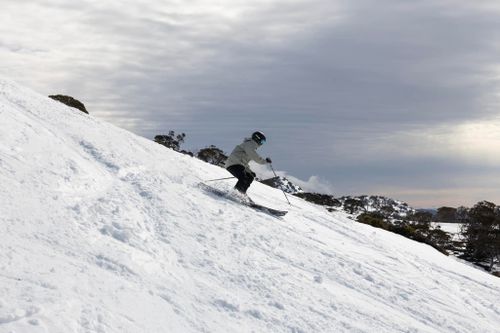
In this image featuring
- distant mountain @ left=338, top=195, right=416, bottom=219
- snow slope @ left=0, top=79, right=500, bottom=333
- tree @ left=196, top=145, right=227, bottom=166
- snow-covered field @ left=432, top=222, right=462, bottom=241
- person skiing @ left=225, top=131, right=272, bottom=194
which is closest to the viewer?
snow slope @ left=0, top=79, right=500, bottom=333

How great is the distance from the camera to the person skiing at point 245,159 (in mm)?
13945

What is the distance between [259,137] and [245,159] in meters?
0.81

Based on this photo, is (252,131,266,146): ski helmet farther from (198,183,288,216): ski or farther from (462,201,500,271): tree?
(462,201,500,271): tree

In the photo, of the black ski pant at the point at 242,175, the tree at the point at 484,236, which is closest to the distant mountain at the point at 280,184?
the black ski pant at the point at 242,175

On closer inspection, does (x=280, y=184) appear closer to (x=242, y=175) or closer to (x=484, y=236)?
(x=242, y=175)

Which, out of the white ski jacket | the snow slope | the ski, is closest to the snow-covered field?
the snow slope

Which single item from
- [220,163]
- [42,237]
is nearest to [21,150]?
[42,237]

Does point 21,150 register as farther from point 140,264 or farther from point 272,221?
point 272,221

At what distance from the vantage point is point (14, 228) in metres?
7.25

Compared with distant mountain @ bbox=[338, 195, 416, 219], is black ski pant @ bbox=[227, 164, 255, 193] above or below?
below

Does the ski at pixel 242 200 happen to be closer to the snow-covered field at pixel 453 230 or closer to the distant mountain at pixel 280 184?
the distant mountain at pixel 280 184

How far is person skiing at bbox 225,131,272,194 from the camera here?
1395 centimetres

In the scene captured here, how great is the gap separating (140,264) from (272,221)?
5995 millimetres

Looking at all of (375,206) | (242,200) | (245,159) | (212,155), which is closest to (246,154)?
(245,159)
